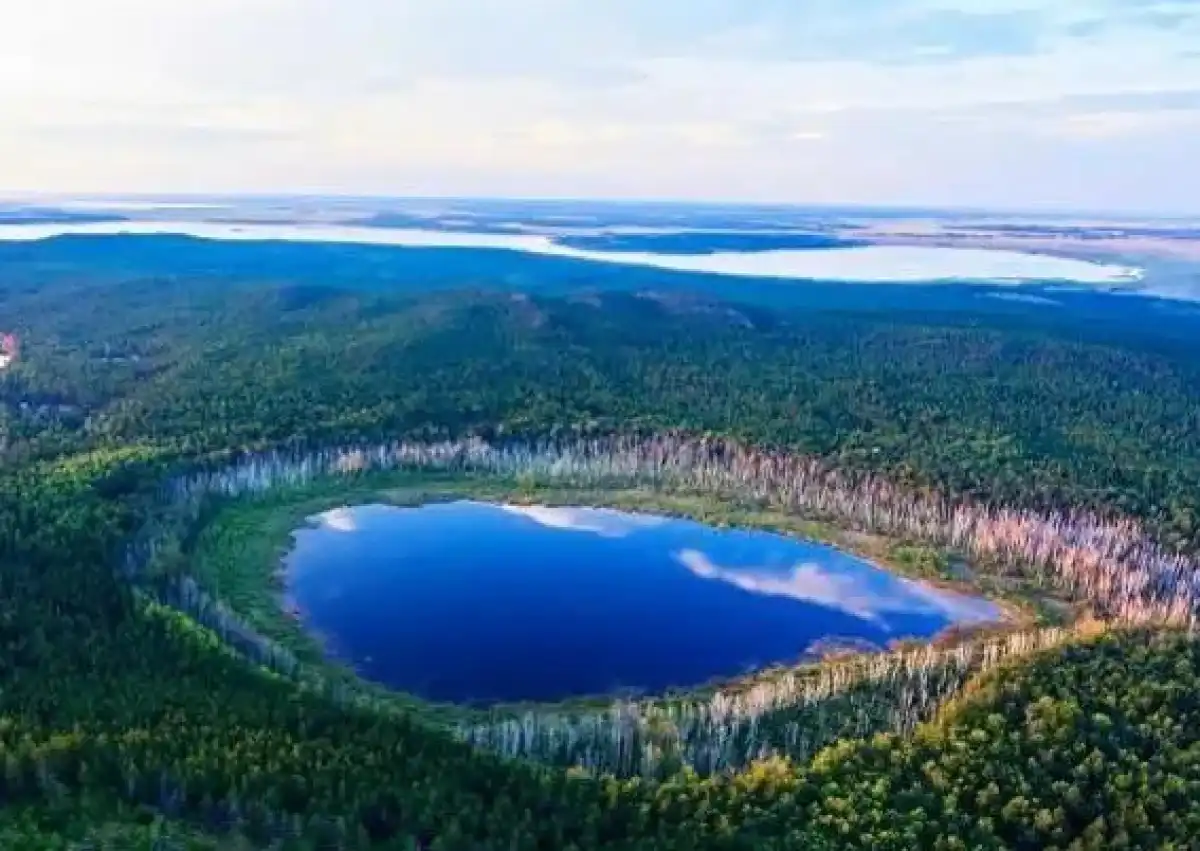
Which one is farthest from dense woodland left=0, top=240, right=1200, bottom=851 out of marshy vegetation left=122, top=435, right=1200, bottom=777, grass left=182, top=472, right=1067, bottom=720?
grass left=182, top=472, right=1067, bottom=720

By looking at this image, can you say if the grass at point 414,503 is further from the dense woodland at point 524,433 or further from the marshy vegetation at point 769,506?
the dense woodland at point 524,433

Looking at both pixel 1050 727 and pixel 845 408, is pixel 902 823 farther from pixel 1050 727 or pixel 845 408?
pixel 845 408

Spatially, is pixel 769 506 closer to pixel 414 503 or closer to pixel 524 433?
pixel 524 433

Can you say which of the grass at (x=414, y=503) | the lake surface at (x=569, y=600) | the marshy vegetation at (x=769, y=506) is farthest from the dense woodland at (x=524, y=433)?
the lake surface at (x=569, y=600)

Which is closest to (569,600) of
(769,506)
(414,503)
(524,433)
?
(414,503)

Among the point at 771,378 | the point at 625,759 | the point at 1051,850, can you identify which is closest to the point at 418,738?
the point at 625,759

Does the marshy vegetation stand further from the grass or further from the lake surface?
the lake surface
